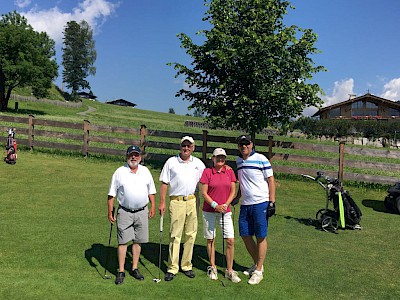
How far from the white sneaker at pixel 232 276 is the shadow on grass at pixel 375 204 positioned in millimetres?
6351

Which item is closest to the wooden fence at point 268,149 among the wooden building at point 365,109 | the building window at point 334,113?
the wooden building at point 365,109

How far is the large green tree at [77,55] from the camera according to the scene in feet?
266

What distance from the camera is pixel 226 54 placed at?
40.7ft

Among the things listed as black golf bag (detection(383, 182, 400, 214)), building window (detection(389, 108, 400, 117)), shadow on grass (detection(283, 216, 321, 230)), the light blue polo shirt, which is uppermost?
building window (detection(389, 108, 400, 117))

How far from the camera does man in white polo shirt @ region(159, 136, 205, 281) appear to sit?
505 centimetres

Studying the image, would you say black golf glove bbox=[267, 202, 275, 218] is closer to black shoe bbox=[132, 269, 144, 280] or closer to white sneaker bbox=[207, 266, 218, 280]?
white sneaker bbox=[207, 266, 218, 280]

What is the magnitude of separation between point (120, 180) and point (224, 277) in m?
1.90

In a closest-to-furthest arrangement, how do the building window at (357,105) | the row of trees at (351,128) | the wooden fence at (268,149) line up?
the wooden fence at (268,149) < the row of trees at (351,128) < the building window at (357,105)

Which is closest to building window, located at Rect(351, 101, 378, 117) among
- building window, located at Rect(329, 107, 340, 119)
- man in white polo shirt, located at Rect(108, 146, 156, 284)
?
building window, located at Rect(329, 107, 340, 119)

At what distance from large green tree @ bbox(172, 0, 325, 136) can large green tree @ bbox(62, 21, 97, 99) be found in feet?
238

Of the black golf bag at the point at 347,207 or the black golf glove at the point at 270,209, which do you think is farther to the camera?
the black golf bag at the point at 347,207

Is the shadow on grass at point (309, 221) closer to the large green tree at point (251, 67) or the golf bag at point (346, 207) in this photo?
the golf bag at point (346, 207)

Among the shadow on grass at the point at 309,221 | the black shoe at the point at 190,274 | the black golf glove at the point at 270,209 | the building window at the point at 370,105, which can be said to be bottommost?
the black shoe at the point at 190,274

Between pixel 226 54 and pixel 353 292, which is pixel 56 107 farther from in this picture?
pixel 353 292
